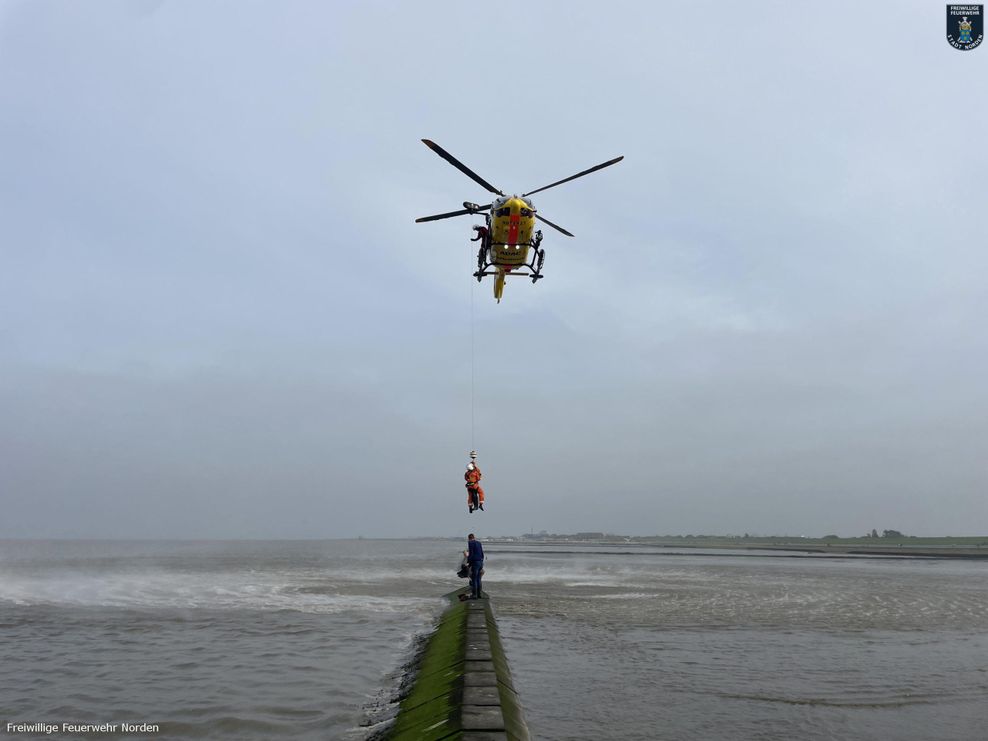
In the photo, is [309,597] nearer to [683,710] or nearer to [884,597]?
[683,710]

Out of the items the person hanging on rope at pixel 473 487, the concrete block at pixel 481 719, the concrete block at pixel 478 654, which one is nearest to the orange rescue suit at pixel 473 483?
the person hanging on rope at pixel 473 487

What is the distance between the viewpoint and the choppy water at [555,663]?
42.3 feet

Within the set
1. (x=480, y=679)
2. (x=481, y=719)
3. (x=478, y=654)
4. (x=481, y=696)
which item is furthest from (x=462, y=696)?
(x=478, y=654)

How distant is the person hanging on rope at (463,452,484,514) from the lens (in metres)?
20.8

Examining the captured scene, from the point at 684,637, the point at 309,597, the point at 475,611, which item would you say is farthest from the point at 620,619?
the point at 309,597

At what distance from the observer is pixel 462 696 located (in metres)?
11.1

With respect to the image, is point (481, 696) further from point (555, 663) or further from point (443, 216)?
point (443, 216)

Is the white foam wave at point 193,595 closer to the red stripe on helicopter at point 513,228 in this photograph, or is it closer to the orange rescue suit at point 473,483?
the orange rescue suit at point 473,483

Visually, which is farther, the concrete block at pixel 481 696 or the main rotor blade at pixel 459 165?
the main rotor blade at pixel 459 165

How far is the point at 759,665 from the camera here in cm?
1767

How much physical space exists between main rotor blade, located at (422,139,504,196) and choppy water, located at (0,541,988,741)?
45.4 feet

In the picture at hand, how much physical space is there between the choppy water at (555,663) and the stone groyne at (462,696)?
945 mm

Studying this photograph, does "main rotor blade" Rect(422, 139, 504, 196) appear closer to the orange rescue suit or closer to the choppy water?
the orange rescue suit

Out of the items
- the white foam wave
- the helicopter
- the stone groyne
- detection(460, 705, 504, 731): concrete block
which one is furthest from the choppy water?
the helicopter
